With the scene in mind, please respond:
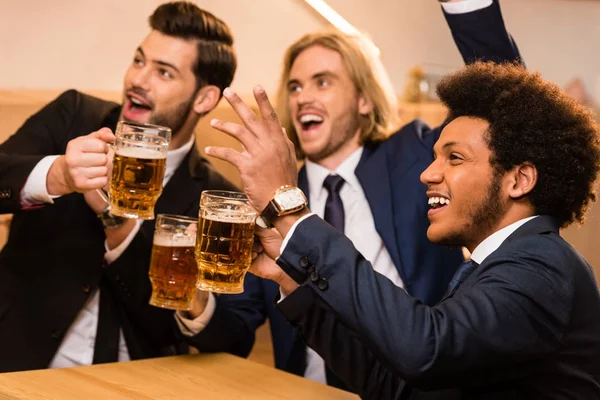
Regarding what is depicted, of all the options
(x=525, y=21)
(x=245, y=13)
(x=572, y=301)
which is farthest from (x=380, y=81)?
(x=525, y=21)

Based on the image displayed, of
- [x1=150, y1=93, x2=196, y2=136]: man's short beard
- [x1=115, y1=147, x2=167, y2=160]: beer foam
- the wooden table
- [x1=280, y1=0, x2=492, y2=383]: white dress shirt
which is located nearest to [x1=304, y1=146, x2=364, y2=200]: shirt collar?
[x1=280, y1=0, x2=492, y2=383]: white dress shirt

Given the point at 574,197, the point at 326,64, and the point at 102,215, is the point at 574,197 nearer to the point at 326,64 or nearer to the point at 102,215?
the point at 102,215

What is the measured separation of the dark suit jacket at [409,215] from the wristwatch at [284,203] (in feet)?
3.51

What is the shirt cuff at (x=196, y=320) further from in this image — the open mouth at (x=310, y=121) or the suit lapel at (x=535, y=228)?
the open mouth at (x=310, y=121)

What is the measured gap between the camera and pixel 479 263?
1.66 m

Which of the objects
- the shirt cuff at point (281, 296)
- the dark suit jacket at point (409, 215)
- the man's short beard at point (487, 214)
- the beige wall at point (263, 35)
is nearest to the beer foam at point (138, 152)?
the shirt cuff at point (281, 296)

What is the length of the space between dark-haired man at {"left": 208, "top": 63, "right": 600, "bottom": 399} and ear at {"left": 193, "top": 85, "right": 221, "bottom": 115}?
987 millimetres

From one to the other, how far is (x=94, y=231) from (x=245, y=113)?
44.7 inches

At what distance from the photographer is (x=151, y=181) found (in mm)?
1781

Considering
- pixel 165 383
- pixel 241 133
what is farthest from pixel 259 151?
pixel 165 383

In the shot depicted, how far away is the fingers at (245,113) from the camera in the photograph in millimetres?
1460

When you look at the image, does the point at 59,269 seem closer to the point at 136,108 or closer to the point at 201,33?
the point at 136,108

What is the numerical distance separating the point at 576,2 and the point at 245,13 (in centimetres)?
281

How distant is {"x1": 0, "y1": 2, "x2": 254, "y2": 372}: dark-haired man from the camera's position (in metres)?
2.33
